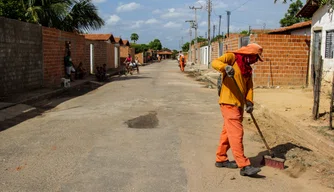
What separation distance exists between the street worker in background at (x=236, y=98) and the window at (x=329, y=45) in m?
10.2

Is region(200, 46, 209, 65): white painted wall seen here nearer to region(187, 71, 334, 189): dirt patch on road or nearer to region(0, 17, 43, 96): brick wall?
region(0, 17, 43, 96): brick wall

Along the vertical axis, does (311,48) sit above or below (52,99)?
above

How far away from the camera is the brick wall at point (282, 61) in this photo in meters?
16.5

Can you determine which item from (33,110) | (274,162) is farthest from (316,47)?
(274,162)

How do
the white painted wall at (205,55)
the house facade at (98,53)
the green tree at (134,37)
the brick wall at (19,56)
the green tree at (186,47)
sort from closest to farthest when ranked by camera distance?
the brick wall at (19,56), the house facade at (98,53), the white painted wall at (205,55), the green tree at (186,47), the green tree at (134,37)

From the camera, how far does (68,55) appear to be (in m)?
18.7

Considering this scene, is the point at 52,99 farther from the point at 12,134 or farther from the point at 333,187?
the point at 333,187

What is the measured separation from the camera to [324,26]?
1493 cm

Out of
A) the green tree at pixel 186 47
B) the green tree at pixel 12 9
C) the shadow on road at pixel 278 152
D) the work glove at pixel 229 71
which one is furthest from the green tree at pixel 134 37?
the work glove at pixel 229 71

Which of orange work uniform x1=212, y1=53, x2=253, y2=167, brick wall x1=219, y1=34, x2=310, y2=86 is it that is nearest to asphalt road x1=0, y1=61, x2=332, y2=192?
orange work uniform x1=212, y1=53, x2=253, y2=167

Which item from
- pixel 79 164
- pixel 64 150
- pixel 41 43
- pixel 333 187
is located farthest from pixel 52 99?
pixel 333 187

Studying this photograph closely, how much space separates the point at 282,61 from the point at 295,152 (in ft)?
36.3

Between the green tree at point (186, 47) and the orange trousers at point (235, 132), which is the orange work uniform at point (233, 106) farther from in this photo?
the green tree at point (186, 47)

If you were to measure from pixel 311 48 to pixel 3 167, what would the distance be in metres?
14.2
